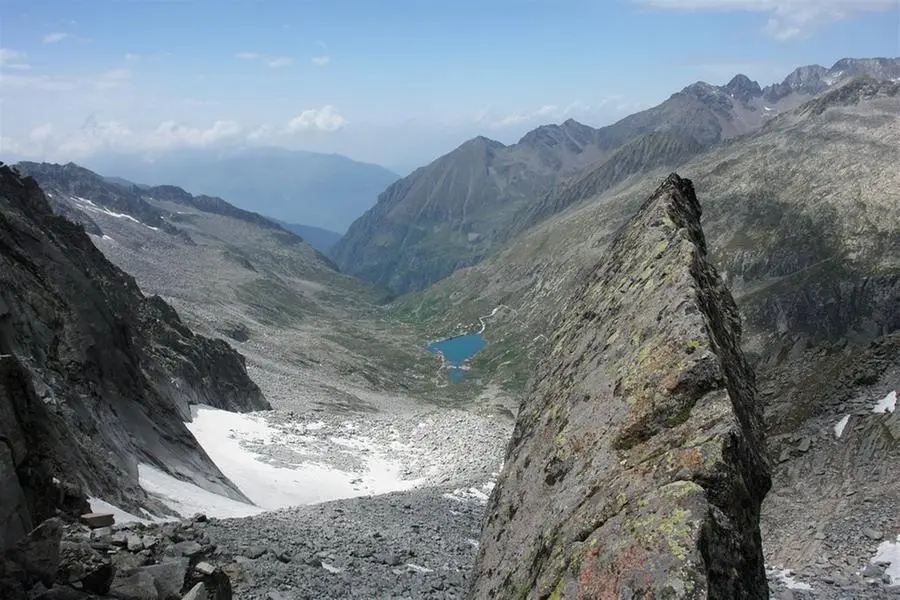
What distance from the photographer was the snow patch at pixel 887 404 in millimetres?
36875

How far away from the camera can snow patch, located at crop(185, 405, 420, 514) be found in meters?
51.2

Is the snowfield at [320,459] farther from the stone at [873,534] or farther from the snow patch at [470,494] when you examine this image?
the stone at [873,534]

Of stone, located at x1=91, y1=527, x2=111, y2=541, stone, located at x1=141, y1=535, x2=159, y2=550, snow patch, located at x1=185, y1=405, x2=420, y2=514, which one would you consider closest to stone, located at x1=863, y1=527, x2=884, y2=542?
stone, located at x1=141, y1=535, x2=159, y2=550

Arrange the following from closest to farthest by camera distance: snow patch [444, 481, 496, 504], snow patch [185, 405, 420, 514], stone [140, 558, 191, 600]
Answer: stone [140, 558, 191, 600] < snow patch [444, 481, 496, 504] < snow patch [185, 405, 420, 514]

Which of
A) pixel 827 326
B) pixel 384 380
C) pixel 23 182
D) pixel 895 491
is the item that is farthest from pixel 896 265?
pixel 23 182

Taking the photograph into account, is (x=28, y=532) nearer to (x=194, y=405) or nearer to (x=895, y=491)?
(x=895, y=491)

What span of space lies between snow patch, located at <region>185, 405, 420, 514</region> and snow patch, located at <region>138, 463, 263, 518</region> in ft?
25.3

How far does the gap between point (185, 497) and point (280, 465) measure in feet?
72.5

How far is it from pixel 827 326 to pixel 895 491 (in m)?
139

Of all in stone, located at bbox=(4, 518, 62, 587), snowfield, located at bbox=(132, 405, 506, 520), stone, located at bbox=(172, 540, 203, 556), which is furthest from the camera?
snowfield, located at bbox=(132, 405, 506, 520)

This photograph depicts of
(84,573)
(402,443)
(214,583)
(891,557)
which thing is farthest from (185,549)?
(402,443)

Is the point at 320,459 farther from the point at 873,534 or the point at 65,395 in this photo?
the point at 873,534

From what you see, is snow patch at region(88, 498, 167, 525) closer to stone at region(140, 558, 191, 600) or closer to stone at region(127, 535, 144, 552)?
stone at region(127, 535, 144, 552)

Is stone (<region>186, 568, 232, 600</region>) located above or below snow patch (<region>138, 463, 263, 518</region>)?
above
